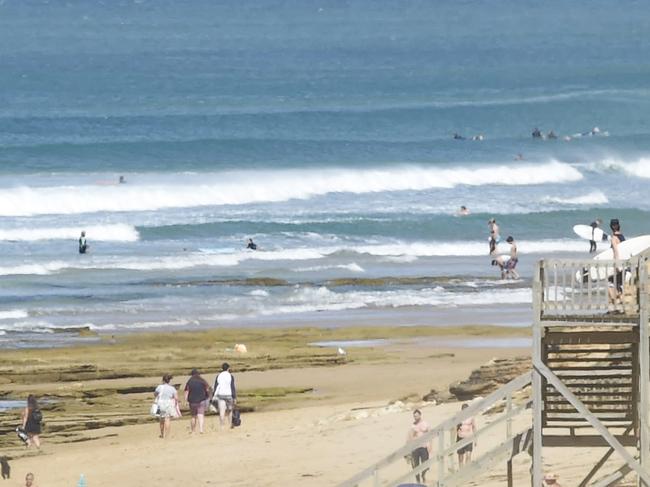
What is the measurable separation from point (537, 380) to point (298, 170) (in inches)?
1726

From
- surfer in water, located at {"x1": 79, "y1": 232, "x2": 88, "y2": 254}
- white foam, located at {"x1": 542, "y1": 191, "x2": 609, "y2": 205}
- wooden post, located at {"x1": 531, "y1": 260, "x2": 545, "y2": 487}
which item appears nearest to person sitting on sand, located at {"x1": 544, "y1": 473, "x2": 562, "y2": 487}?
wooden post, located at {"x1": 531, "y1": 260, "x2": 545, "y2": 487}

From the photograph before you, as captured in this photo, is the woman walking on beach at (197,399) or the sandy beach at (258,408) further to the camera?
the woman walking on beach at (197,399)

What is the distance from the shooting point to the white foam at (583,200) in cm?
5430

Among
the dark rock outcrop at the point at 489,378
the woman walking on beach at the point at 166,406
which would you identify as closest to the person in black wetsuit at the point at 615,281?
the dark rock outcrop at the point at 489,378

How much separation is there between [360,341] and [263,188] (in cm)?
2652

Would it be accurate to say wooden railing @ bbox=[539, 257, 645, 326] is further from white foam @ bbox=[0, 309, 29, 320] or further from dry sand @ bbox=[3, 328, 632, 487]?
white foam @ bbox=[0, 309, 29, 320]

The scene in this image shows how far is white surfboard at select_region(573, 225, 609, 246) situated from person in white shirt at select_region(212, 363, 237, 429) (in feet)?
61.3

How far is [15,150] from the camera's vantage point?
2552 inches

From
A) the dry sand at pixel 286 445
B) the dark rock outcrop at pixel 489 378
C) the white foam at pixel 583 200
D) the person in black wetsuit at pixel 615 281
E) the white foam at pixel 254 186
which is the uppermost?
the white foam at pixel 254 186

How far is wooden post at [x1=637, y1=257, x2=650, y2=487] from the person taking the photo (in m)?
17.8

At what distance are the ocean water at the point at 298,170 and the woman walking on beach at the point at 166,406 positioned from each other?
675 cm

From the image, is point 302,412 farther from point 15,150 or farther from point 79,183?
point 15,150

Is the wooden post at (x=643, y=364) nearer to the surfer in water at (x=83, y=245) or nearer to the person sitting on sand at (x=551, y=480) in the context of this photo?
the person sitting on sand at (x=551, y=480)

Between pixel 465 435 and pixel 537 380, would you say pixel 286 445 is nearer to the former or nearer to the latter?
pixel 465 435
